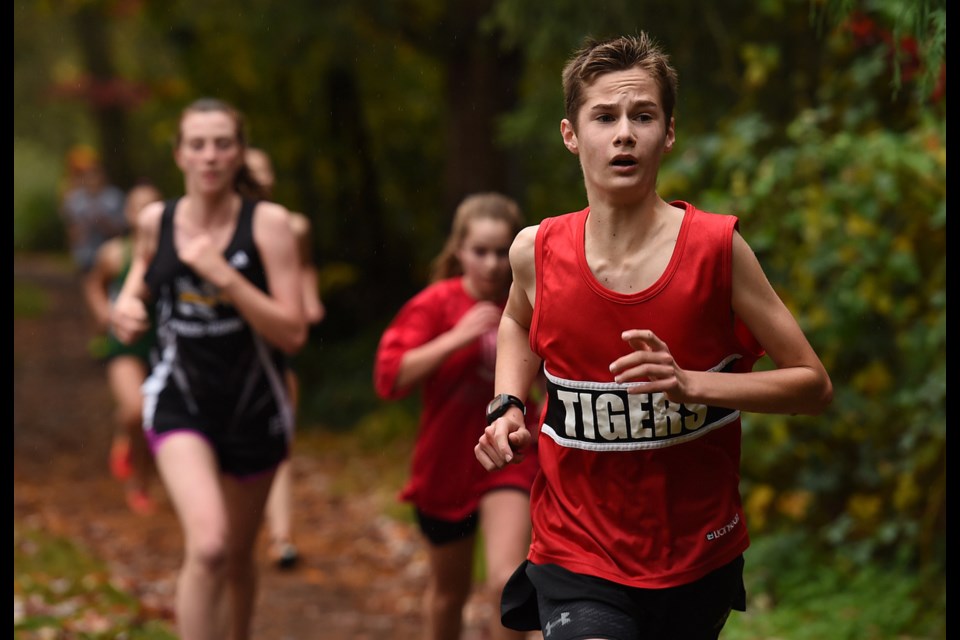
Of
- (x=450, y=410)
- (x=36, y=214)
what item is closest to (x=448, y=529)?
(x=450, y=410)

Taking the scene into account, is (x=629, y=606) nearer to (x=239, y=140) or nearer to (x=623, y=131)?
(x=623, y=131)

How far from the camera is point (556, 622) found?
3195 mm

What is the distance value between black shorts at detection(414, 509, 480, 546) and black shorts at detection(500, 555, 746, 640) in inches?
62.7

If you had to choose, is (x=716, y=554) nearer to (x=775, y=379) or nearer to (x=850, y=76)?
(x=775, y=379)

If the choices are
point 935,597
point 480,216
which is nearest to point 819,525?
point 935,597

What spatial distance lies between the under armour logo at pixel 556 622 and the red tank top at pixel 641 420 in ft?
0.37

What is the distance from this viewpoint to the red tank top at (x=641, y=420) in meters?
3.11

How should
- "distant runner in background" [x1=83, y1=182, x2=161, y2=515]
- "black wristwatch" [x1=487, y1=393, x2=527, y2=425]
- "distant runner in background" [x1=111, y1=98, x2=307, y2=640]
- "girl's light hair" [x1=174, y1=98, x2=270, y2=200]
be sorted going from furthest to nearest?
"distant runner in background" [x1=83, y1=182, x2=161, y2=515], "girl's light hair" [x1=174, y1=98, x2=270, y2=200], "distant runner in background" [x1=111, y1=98, x2=307, y2=640], "black wristwatch" [x1=487, y1=393, x2=527, y2=425]

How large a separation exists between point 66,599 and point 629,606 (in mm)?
4166

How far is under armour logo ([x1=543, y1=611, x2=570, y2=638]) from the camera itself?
10.4ft

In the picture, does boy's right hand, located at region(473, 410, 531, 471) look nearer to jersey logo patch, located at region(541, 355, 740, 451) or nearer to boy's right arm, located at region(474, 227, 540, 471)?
boy's right arm, located at region(474, 227, 540, 471)

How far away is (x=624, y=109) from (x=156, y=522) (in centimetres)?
750

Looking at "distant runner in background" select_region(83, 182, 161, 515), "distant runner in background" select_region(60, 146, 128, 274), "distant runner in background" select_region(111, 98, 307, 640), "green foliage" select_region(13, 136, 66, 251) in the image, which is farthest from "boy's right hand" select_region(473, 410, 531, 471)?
"green foliage" select_region(13, 136, 66, 251)

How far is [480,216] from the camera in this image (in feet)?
16.2
